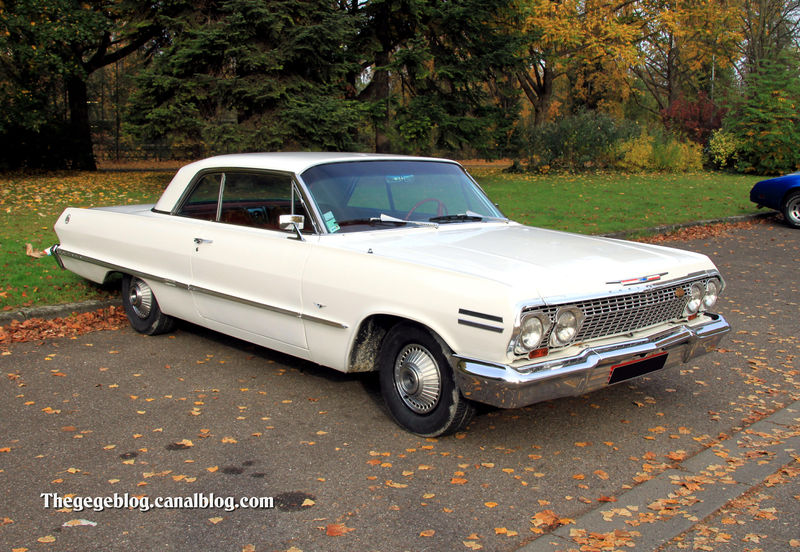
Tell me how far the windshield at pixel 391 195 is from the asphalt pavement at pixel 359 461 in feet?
4.13

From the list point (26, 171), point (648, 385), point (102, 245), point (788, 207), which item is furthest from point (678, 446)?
point (26, 171)

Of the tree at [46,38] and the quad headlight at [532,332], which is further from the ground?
the tree at [46,38]

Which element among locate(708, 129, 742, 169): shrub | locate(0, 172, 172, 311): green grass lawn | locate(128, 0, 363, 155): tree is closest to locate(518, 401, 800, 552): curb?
locate(0, 172, 172, 311): green grass lawn

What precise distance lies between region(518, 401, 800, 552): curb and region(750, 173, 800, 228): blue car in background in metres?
11.5

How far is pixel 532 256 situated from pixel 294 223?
162 cm

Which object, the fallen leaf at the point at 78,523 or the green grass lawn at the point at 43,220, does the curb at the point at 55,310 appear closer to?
the green grass lawn at the point at 43,220

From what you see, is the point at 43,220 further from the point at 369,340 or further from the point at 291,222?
the point at 369,340

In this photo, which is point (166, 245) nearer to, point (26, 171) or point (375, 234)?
point (375, 234)

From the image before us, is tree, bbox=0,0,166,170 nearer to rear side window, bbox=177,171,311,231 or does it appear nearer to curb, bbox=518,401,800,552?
rear side window, bbox=177,171,311,231

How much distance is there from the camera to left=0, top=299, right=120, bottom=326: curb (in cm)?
679

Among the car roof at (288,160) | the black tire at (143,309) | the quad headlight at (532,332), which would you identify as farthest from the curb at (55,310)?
the quad headlight at (532,332)

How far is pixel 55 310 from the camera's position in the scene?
7059 millimetres

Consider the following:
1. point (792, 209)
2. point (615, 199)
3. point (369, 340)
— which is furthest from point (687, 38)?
point (369, 340)

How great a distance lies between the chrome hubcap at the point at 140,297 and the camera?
6.44 m
